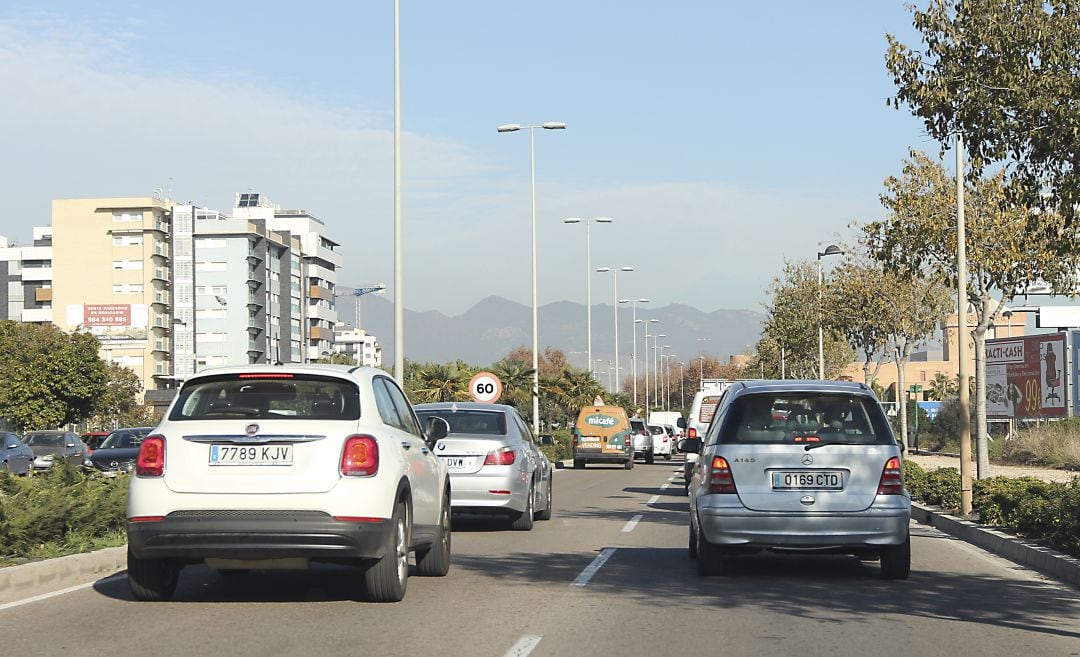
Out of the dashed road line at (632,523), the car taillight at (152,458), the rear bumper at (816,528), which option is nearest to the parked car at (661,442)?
the dashed road line at (632,523)

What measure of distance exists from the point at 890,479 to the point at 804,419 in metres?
0.88

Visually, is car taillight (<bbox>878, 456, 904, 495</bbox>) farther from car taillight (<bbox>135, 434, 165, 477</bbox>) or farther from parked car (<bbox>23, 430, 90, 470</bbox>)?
parked car (<bbox>23, 430, 90, 470</bbox>)

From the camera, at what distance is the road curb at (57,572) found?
11023mm

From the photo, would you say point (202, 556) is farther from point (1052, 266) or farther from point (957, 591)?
point (1052, 266)

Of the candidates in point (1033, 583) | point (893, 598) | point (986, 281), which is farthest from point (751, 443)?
point (986, 281)

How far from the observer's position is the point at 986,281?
30125 mm

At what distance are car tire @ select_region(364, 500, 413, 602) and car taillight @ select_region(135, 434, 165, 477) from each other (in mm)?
1690

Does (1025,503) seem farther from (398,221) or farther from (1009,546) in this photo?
(398,221)

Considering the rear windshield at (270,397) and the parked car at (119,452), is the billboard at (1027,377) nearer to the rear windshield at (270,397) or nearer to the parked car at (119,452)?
the parked car at (119,452)

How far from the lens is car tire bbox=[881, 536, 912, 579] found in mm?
12062

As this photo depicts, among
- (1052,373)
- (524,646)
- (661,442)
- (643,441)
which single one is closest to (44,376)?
(661,442)

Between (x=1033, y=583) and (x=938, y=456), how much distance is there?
123 feet

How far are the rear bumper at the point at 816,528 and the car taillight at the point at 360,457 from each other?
3.34 meters

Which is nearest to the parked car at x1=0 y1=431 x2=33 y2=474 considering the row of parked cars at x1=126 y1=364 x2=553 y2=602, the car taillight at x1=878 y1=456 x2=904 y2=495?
the row of parked cars at x1=126 y1=364 x2=553 y2=602
